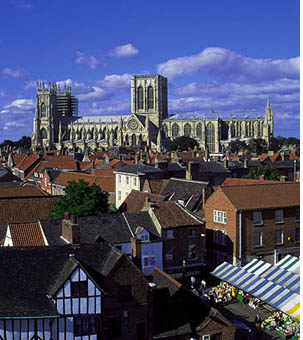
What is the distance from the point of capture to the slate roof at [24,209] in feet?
133

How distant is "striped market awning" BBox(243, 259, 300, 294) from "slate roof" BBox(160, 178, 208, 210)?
31.9 ft

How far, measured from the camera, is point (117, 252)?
22.8 m

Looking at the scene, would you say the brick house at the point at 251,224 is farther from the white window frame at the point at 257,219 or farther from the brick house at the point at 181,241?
the brick house at the point at 181,241

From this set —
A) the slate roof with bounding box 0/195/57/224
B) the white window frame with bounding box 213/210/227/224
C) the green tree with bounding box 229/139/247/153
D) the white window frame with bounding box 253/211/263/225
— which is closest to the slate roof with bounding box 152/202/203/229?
the white window frame with bounding box 213/210/227/224

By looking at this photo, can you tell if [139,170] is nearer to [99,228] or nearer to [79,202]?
[79,202]

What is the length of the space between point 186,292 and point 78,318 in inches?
273

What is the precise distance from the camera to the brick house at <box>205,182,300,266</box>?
3756cm

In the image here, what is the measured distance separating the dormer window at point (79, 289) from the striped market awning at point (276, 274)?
42.7ft

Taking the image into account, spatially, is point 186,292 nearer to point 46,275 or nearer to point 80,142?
point 46,275

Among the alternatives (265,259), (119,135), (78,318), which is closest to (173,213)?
(265,259)

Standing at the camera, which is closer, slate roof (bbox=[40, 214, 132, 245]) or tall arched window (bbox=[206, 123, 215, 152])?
slate roof (bbox=[40, 214, 132, 245])

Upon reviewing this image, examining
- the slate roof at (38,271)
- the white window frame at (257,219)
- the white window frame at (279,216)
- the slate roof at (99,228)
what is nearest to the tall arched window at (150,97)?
the white window frame at (279,216)

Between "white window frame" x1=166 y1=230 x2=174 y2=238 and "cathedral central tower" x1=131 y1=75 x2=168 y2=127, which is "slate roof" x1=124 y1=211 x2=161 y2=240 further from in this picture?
"cathedral central tower" x1=131 y1=75 x2=168 y2=127

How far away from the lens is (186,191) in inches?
1784
